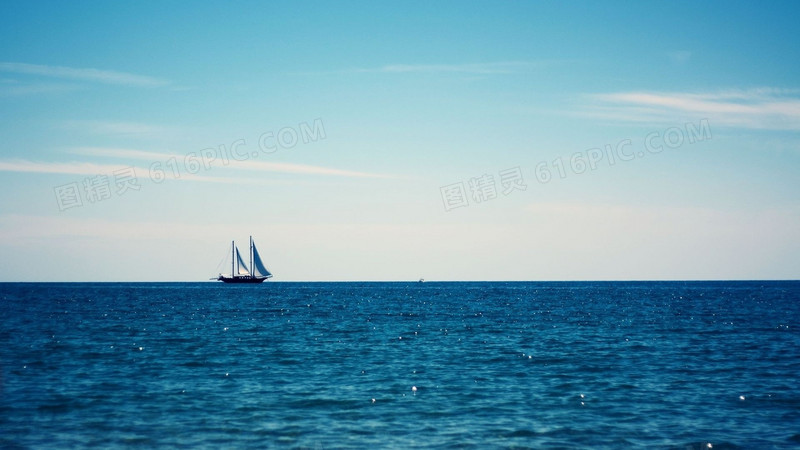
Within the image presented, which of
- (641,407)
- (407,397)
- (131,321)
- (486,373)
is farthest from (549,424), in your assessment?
(131,321)

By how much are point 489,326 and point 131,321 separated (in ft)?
141

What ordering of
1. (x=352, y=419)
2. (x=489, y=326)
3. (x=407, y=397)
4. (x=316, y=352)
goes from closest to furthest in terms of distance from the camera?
(x=352, y=419) → (x=407, y=397) → (x=316, y=352) → (x=489, y=326)

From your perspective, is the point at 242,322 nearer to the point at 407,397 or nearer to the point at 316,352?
the point at 316,352

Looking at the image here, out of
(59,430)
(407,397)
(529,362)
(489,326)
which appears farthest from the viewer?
(489,326)

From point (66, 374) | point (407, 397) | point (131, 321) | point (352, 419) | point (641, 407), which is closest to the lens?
point (352, 419)

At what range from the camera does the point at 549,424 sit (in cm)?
2552

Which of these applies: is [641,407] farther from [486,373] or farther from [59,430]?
[59,430]

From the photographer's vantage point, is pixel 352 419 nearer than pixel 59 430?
No

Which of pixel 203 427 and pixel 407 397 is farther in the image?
pixel 407 397

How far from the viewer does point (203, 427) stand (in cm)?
2486

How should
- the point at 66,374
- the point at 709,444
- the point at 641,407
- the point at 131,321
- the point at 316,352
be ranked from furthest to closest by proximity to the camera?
1. the point at 131,321
2. the point at 316,352
3. the point at 66,374
4. the point at 641,407
5. the point at 709,444

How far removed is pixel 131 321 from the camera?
7931 centimetres

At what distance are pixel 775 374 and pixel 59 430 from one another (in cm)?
3589

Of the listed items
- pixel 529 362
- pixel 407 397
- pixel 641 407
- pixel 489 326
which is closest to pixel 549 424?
pixel 641 407
